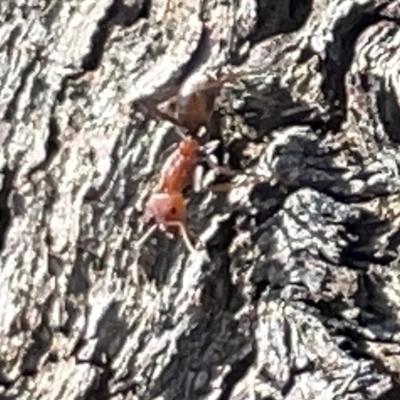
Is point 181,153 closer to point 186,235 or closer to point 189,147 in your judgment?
point 189,147

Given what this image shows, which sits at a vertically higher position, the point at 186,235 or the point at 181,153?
the point at 181,153

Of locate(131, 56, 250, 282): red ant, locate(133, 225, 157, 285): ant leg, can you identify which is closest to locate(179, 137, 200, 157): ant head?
locate(131, 56, 250, 282): red ant

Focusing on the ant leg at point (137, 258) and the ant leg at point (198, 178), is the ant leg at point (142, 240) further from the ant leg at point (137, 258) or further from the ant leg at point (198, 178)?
the ant leg at point (198, 178)

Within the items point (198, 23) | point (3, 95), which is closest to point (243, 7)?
point (198, 23)

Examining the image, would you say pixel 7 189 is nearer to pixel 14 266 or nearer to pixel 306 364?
pixel 14 266

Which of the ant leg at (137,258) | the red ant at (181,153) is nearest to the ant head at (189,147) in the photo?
the red ant at (181,153)

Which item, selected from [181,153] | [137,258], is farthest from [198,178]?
[137,258]
